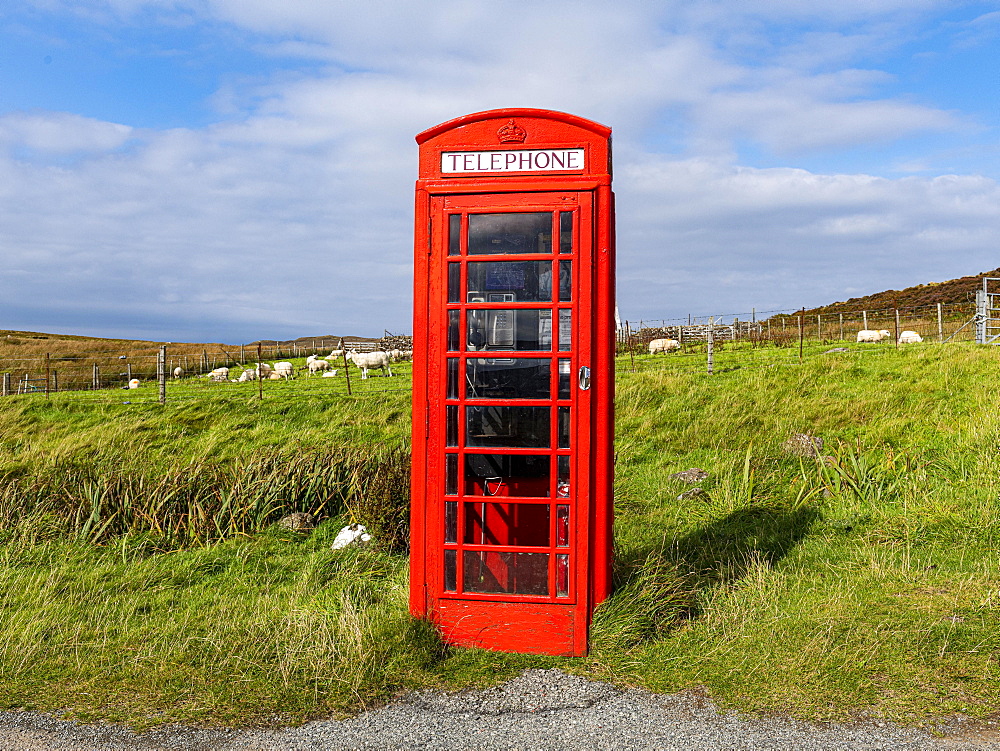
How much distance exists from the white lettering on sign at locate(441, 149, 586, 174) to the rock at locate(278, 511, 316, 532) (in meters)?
4.49

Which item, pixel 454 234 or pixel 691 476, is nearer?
pixel 454 234

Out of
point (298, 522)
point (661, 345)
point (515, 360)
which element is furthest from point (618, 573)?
point (661, 345)

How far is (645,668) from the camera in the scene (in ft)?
14.3

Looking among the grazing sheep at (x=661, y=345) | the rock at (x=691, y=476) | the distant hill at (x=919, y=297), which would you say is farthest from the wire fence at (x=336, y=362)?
the rock at (x=691, y=476)

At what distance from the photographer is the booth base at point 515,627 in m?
4.56

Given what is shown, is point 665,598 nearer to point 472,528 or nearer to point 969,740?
point 472,528

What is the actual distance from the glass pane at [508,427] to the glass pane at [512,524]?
0.62 m

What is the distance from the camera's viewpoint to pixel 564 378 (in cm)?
448

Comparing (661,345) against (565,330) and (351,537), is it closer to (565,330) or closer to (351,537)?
(351,537)

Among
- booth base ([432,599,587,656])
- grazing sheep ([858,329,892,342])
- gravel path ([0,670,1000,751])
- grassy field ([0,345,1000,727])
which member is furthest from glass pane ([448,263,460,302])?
grazing sheep ([858,329,892,342])

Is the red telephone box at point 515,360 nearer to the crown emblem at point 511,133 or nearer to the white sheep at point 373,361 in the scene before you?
the crown emblem at point 511,133

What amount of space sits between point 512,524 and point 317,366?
2705 cm

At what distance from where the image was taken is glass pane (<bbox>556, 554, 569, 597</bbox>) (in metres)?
4.59

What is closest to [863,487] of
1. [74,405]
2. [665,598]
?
[665,598]
